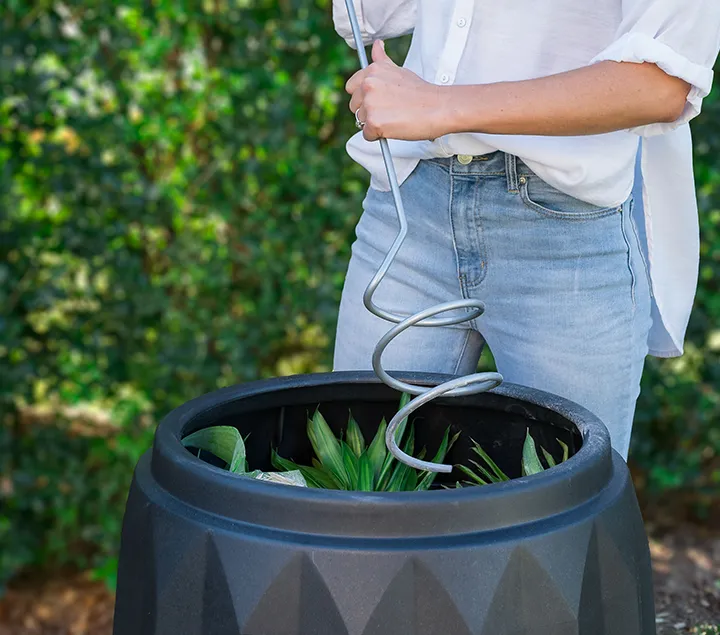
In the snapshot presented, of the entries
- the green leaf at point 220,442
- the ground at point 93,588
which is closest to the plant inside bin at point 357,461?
the green leaf at point 220,442

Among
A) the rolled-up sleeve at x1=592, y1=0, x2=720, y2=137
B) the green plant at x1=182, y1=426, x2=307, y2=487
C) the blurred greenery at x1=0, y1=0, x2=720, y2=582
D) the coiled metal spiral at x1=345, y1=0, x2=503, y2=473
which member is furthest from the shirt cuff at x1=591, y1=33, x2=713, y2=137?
the blurred greenery at x1=0, y1=0, x2=720, y2=582

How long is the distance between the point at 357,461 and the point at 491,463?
0.66 feet

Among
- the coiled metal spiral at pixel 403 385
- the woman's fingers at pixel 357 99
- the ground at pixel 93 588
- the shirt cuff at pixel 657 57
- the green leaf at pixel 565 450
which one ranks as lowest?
the ground at pixel 93 588

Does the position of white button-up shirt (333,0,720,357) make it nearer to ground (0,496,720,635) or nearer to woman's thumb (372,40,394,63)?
woman's thumb (372,40,394,63)

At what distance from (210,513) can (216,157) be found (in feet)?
Answer: 7.25

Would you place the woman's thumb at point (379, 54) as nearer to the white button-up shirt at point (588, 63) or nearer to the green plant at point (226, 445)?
the white button-up shirt at point (588, 63)

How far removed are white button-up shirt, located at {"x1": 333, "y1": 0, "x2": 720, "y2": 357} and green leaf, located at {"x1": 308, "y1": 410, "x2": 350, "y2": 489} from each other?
42 centimetres

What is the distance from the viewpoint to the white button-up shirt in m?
1.40

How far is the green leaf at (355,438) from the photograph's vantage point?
5.45 feet

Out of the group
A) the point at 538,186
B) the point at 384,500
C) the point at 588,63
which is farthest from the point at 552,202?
the point at 384,500

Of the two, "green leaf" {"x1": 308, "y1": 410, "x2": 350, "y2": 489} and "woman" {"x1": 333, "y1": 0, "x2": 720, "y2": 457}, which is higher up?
"woman" {"x1": 333, "y1": 0, "x2": 720, "y2": 457}

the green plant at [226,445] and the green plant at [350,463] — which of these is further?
the green plant at [350,463]

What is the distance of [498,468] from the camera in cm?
166

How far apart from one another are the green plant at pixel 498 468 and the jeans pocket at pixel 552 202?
1.08 feet
